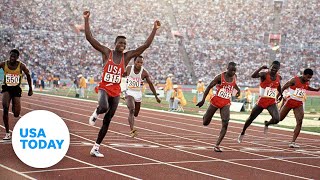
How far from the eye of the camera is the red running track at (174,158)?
24.9 feet

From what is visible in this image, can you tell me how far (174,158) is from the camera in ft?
30.7

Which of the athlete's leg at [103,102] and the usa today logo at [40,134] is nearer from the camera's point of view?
the usa today logo at [40,134]

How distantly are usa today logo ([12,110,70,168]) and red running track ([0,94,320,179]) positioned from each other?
24.7 inches

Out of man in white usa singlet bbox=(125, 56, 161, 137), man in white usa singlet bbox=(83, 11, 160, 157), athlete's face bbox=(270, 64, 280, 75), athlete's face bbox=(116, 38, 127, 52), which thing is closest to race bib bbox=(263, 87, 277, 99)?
athlete's face bbox=(270, 64, 280, 75)

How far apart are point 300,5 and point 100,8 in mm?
18522

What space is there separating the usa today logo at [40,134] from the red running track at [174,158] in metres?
0.63

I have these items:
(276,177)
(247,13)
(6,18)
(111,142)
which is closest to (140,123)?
(111,142)

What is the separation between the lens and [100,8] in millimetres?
49719

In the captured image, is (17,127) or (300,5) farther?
(300,5)

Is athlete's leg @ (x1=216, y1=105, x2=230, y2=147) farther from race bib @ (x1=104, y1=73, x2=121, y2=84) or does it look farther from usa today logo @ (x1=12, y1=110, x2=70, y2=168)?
usa today logo @ (x1=12, y1=110, x2=70, y2=168)

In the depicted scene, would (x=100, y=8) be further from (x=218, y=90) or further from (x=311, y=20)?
(x=218, y=90)

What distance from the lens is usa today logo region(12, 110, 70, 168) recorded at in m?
6.41

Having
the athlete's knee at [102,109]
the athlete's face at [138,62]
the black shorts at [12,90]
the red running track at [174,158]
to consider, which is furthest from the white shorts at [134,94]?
the athlete's knee at [102,109]

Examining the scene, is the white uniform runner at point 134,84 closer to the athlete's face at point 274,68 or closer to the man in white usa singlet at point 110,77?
Answer: the athlete's face at point 274,68
